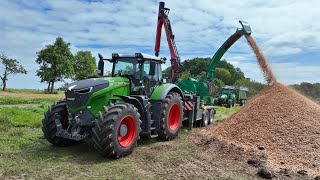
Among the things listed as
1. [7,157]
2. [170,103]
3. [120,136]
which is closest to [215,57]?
[170,103]

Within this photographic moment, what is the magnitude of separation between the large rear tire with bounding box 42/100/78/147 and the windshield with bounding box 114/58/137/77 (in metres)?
1.86

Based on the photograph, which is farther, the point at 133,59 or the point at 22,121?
the point at 22,121

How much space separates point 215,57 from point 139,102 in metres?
9.13

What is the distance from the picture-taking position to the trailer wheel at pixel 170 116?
1071 cm

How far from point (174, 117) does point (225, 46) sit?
6.78 m

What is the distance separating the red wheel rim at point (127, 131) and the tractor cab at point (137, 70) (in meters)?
1.51

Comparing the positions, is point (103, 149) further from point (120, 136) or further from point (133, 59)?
point (133, 59)

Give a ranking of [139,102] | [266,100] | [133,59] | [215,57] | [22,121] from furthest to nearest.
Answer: [215,57] < [22,121] < [266,100] < [133,59] < [139,102]

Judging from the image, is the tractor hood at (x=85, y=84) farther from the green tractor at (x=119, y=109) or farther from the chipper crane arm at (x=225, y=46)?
the chipper crane arm at (x=225, y=46)

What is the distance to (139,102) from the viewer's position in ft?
32.2

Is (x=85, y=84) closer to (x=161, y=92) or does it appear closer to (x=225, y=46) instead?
(x=161, y=92)

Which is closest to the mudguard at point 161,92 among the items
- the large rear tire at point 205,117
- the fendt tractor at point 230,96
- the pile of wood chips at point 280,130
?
the pile of wood chips at point 280,130

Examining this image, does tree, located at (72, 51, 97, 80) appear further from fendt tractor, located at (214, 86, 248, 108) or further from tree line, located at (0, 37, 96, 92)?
fendt tractor, located at (214, 86, 248, 108)

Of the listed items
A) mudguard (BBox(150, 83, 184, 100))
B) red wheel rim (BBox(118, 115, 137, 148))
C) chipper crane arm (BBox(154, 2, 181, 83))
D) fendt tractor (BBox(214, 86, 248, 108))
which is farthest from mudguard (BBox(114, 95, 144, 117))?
fendt tractor (BBox(214, 86, 248, 108))
